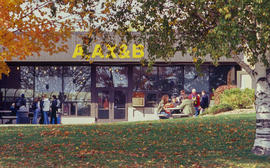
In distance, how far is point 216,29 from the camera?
785cm

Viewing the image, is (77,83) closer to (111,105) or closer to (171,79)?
(111,105)

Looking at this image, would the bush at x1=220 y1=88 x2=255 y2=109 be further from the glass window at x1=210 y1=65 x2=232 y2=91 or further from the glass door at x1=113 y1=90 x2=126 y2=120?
the glass door at x1=113 y1=90 x2=126 y2=120

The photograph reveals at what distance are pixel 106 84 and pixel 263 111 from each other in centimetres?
2035

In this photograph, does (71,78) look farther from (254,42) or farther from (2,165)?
(254,42)

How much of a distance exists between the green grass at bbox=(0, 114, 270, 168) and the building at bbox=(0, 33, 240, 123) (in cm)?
1307

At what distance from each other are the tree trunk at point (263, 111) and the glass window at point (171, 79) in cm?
1921

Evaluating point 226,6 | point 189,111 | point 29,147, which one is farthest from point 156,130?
point 226,6

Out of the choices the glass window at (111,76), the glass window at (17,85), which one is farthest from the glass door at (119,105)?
the glass window at (17,85)

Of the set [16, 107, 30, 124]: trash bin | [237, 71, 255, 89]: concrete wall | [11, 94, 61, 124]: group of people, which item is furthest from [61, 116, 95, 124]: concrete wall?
[237, 71, 255, 89]: concrete wall

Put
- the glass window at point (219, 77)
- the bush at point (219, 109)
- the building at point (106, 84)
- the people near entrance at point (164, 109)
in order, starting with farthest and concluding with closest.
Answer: the glass window at point (219, 77), the building at point (106, 84), the bush at point (219, 109), the people near entrance at point (164, 109)

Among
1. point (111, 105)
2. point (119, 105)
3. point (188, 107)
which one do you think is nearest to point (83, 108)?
point (111, 105)

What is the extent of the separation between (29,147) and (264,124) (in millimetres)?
6720

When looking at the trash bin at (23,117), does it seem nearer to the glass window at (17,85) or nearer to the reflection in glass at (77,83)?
the glass window at (17,85)

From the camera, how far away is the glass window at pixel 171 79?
97.7 ft
